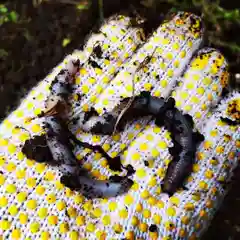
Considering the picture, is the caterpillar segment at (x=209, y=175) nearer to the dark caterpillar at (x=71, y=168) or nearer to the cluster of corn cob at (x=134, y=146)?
the cluster of corn cob at (x=134, y=146)

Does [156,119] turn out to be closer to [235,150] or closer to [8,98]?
[235,150]

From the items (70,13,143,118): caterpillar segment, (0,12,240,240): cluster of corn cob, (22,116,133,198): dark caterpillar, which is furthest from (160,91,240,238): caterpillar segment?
(70,13,143,118): caterpillar segment

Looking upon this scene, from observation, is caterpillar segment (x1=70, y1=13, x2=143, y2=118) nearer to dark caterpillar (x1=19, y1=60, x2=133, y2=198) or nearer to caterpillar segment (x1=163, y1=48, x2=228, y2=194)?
dark caterpillar (x1=19, y1=60, x2=133, y2=198)

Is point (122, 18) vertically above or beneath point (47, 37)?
above

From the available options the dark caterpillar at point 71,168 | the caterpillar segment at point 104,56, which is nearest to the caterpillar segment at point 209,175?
the dark caterpillar at point 71,168

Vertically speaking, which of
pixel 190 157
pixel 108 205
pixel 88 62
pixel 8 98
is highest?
pixel 88 62

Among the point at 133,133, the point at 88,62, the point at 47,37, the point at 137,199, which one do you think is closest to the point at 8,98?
the point at 47,37
